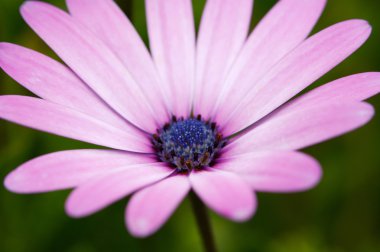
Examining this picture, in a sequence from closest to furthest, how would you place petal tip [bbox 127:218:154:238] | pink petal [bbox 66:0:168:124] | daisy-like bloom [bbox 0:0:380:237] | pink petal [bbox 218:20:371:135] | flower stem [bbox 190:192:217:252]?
petal tip [bbox 127:218:154:238]
daisy-like bloom [bbox 0:0:380:237]
flower stem [bbox 190:192:217:252]
pink petal [bbox 218:20:371:135]
pink petal [bbox 66:0:168:124]

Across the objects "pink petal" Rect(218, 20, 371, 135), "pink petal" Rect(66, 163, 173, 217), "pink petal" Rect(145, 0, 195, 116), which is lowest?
"pink petal" Rect(66, 163, 173, 217)

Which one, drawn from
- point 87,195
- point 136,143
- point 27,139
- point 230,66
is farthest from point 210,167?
point 27,139

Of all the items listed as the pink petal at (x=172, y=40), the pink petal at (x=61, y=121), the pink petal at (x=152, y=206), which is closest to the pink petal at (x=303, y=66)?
the pink petal at (x=172, y=40)

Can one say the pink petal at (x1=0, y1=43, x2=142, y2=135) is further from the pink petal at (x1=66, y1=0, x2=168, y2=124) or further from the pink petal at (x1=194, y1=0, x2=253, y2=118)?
the pink petal at (x1=194, y1=0, x2=253, y2=118)

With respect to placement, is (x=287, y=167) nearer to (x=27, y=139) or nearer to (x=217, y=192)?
(x=217, y=192)

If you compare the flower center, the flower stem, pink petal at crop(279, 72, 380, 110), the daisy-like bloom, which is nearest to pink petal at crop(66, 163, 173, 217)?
the daisy-like bloom

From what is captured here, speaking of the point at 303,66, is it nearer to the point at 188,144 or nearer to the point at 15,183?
the point at 188,144

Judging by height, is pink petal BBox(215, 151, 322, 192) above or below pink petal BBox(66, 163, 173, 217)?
below
